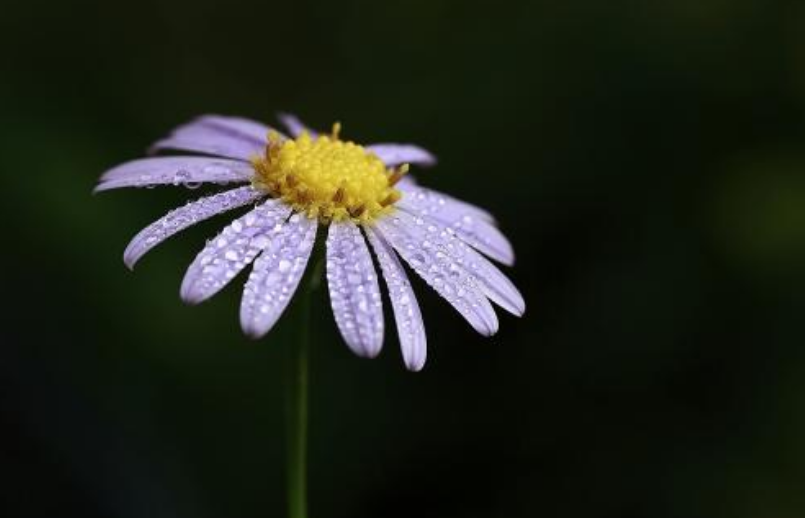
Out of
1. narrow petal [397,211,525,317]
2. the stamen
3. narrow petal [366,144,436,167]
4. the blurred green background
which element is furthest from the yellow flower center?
the blurred green background

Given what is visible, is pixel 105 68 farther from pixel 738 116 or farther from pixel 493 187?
pixel 738 116

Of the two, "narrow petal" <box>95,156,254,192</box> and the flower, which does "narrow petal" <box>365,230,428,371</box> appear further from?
"narrow petal" <box>95,156,254,192</box>

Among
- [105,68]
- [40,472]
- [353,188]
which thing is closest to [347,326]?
[353,188]

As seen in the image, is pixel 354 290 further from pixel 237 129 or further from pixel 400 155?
pixel 400 155

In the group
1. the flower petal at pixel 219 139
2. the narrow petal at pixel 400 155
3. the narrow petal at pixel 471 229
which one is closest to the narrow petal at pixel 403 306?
the narrow petal at pixel 471 229

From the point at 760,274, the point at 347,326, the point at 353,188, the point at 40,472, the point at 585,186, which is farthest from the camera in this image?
the point at 585,186

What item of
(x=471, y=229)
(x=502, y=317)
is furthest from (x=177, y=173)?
(x=502, y=317)
